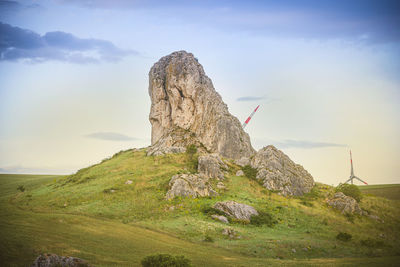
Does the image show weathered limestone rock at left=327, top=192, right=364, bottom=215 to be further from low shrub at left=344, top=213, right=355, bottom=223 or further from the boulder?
the boulder

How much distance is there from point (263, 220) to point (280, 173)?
72.2ft

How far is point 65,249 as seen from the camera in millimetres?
29141

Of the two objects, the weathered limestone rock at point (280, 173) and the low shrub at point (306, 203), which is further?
the weathered limestone rock at point (280, 173)

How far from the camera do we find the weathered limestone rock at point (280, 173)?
68938mm

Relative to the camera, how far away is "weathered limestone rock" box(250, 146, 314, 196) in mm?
68938

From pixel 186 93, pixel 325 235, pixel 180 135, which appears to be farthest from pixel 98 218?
pixel 186 93

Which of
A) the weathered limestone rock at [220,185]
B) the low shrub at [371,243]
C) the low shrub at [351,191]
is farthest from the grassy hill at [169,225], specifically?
the low shrub at [351,191]

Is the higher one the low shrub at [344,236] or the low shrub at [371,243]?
the low shrub at [344,236]

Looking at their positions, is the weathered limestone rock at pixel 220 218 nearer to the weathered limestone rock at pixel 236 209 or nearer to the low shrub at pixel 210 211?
the low shrub at pixel 210 211

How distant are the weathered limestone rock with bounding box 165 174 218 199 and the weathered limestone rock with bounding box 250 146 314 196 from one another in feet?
48.5

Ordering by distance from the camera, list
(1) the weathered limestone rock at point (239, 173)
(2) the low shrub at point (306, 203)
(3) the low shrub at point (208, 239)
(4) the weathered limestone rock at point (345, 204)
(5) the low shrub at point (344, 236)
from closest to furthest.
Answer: (3) the low shrub at point (208, 239) < (5) the low shrub at point (344, 236) < (4) the weathered limestone rock at point (345, 204) < (2) the low shrub at point (306, 203) < (1) the weathered limestone rock at point (239, 173)

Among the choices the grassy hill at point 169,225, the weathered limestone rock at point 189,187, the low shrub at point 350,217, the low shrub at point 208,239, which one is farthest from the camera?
the weathered limestone rock at point 189,187

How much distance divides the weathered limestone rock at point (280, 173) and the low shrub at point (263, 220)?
14.9 meters

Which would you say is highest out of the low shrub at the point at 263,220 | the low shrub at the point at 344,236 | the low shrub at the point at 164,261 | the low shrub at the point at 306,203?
the low shrub at the point at 306,203
